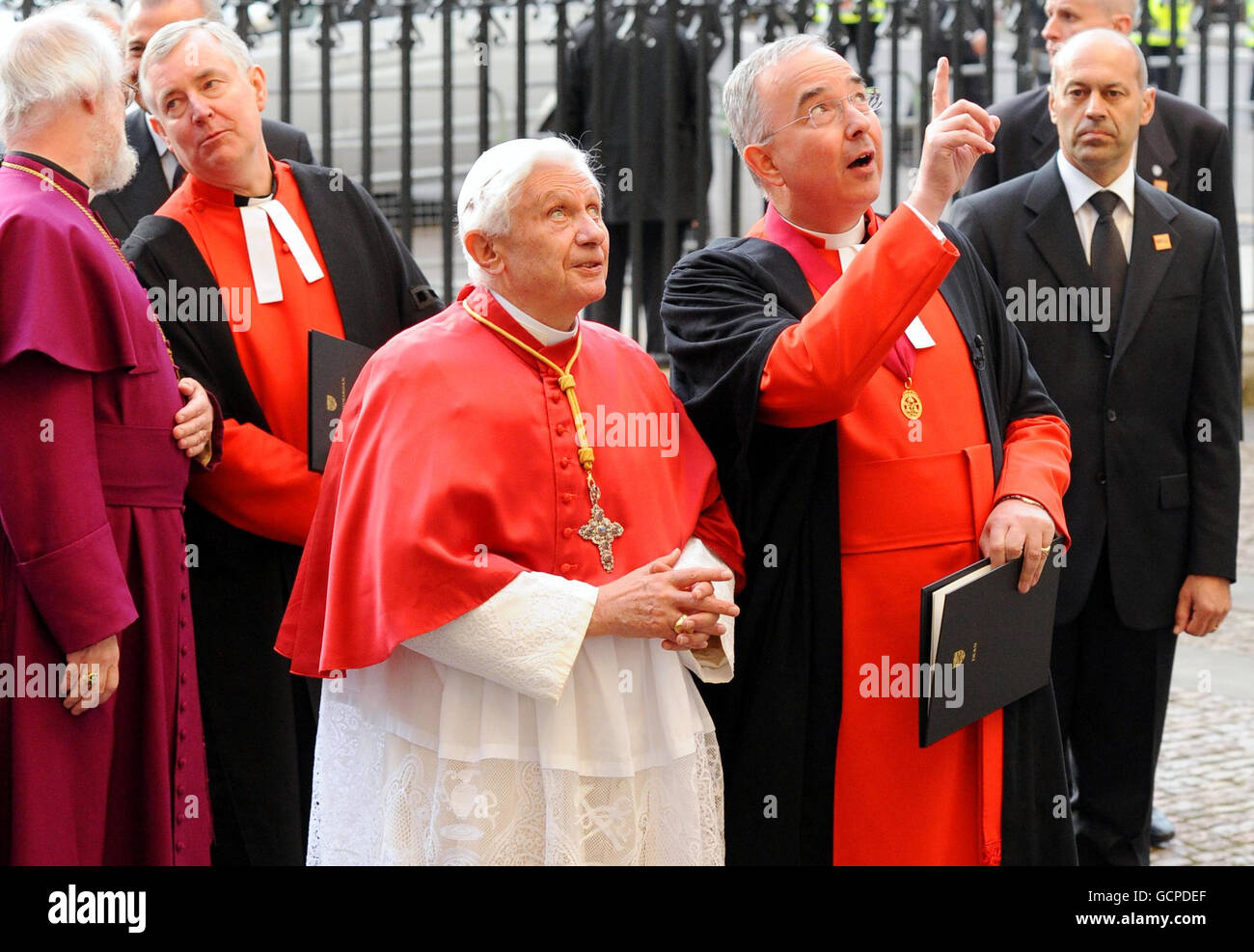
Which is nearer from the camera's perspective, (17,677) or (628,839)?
(628,839)

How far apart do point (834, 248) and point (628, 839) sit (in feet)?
4.38

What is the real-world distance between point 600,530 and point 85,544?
105 cm

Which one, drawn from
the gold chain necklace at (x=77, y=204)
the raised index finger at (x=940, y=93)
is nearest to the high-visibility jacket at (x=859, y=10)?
the raised index finger at (x=940, y=93)

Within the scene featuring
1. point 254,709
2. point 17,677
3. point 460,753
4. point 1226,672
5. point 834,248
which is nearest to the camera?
point 460,753

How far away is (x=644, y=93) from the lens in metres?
7.82

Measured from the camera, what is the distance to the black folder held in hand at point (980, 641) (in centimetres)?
315

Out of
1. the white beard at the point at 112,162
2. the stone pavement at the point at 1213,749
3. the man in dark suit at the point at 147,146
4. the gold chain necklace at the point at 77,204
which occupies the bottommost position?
the stone pavement at the point at 1213,749

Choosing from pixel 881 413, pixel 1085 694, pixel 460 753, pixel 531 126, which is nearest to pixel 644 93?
pixel 531 126

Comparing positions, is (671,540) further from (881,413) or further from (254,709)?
(254,709)

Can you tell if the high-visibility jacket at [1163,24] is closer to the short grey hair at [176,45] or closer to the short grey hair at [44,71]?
the short grey hair at [176,45]

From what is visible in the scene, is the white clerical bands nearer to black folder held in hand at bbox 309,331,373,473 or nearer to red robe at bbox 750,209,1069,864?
black folder held in hand at bbox 309,331,373,473

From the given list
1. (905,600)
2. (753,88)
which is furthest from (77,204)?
(905,600)

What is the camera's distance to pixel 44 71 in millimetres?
3465

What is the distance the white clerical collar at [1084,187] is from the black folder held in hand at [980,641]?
4.54ft
